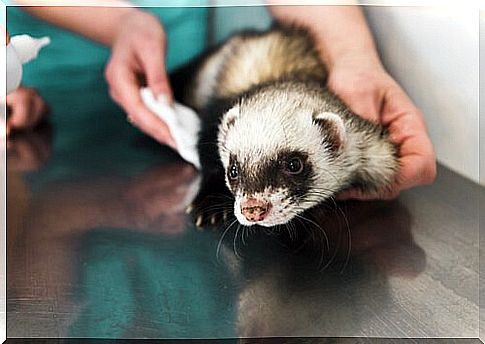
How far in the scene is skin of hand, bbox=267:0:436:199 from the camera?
4.45ft

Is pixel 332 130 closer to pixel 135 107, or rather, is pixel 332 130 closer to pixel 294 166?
pixel 294 166

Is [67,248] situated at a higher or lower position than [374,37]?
lower

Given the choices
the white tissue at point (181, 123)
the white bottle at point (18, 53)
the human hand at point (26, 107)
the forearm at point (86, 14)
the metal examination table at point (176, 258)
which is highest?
the forearm at point (86, 14)

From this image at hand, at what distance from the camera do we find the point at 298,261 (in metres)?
1.36

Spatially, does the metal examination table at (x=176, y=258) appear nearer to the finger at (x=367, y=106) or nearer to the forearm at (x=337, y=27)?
the finger at (x=367, y=106)

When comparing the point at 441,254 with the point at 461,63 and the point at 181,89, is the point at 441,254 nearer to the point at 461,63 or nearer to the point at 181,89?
the point at 461,63

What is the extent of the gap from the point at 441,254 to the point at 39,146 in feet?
2.36

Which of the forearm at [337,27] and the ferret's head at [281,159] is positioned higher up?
the forearm at [337,27]

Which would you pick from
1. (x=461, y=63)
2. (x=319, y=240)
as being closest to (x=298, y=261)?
(x=319, y=240)

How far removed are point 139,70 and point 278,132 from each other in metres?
0.29

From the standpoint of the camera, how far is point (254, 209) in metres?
1.30

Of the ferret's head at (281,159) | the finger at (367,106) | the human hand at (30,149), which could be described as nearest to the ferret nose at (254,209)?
the ferret's head at (281,159)

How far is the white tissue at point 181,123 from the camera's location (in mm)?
1402

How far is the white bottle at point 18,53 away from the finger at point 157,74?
0.18m
